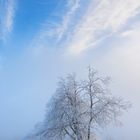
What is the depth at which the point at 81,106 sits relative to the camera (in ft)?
124

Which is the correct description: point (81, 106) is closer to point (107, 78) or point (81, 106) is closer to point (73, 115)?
point (73, 115)

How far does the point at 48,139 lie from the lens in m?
37.5

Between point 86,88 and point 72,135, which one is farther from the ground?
point 86,88

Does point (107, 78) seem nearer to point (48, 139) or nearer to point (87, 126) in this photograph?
point (87, 126)

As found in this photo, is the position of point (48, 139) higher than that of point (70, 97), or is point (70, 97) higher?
point (70, 97)

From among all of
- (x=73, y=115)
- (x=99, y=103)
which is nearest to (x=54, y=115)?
(x=73, y=115)

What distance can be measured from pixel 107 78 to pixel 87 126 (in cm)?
461

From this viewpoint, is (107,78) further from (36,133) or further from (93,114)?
(36,133)

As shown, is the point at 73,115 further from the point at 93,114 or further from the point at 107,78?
the point at 107,78

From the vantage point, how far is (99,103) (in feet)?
123

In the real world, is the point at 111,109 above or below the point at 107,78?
below

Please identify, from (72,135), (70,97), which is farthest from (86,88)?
(72,135)

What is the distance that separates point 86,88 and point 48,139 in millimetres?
5652

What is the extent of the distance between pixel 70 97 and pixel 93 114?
99.6 inches
